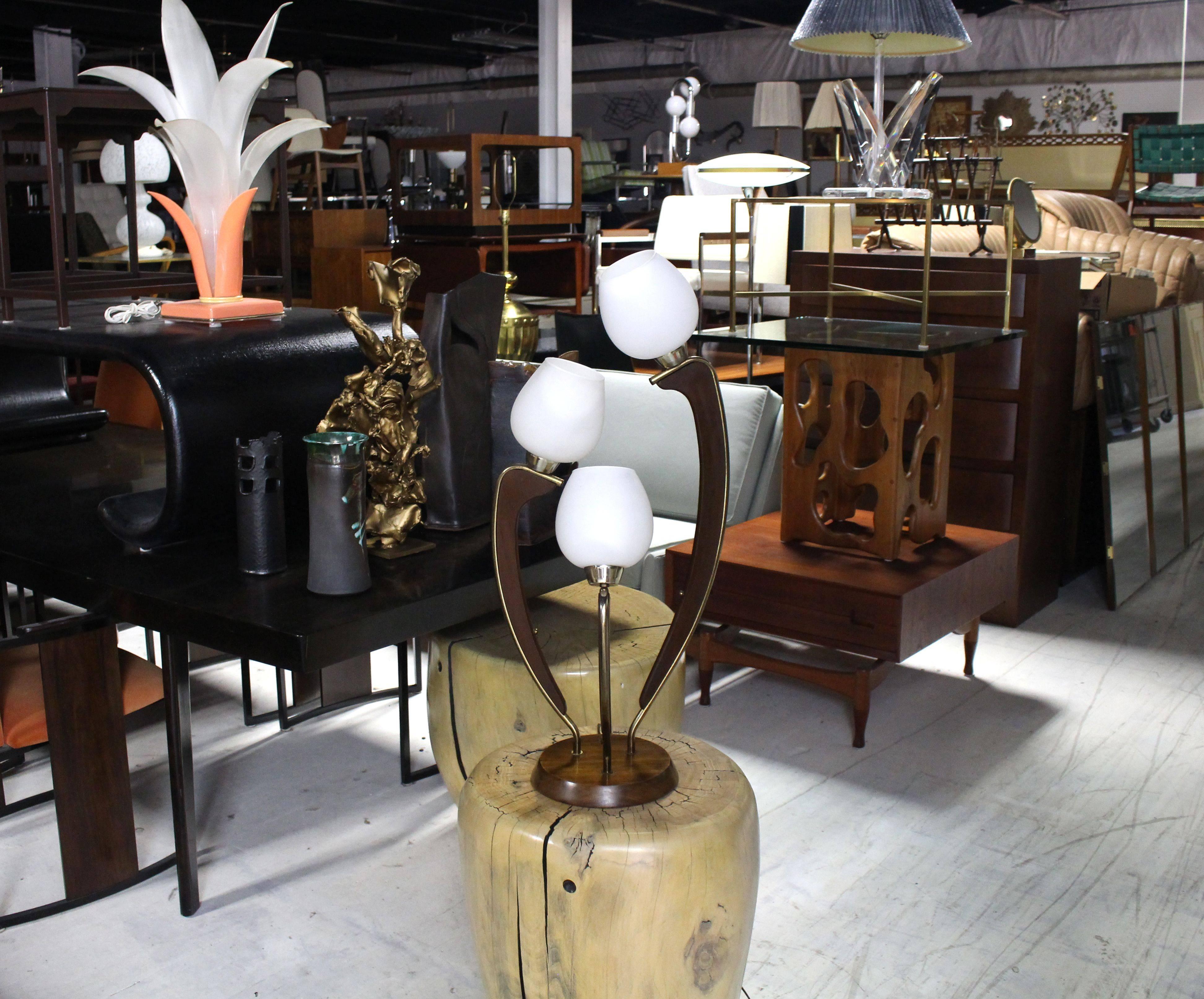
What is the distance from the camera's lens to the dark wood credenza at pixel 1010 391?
359 centimetres

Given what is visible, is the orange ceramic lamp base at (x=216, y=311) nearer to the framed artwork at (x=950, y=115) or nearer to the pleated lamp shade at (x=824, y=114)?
the pleated lamp shade at (x=824, y=114)

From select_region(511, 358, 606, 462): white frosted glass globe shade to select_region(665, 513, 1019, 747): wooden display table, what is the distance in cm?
139

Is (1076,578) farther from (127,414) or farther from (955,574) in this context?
(127,414)

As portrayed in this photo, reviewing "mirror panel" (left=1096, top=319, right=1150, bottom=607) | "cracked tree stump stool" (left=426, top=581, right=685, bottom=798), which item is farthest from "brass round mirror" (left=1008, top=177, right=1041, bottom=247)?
"cracked tree stump stool" (left=426, top=581, right=685, bottom=798)

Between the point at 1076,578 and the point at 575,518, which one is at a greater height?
the point at 575,518

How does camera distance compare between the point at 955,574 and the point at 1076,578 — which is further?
the point at 1076,578

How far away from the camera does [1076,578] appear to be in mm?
4293

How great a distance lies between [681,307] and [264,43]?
1.50 metres

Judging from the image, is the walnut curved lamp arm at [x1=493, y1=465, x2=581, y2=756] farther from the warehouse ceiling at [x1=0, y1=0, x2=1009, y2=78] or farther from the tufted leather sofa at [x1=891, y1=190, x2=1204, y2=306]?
the warehouse ceiling at [x1=0, y1=0, x2=1009, y2=78]

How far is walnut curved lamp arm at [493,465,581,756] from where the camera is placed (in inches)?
61.2

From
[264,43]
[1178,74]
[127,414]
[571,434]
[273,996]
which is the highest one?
[1178,74]

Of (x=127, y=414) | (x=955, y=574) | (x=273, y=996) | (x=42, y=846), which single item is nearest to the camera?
(x=273, y=996)

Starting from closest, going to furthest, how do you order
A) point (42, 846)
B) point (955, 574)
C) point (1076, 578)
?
point (42, 846) → point (955, 574) → point (1076, 578)

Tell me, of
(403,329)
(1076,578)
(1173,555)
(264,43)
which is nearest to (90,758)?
(403,329)
